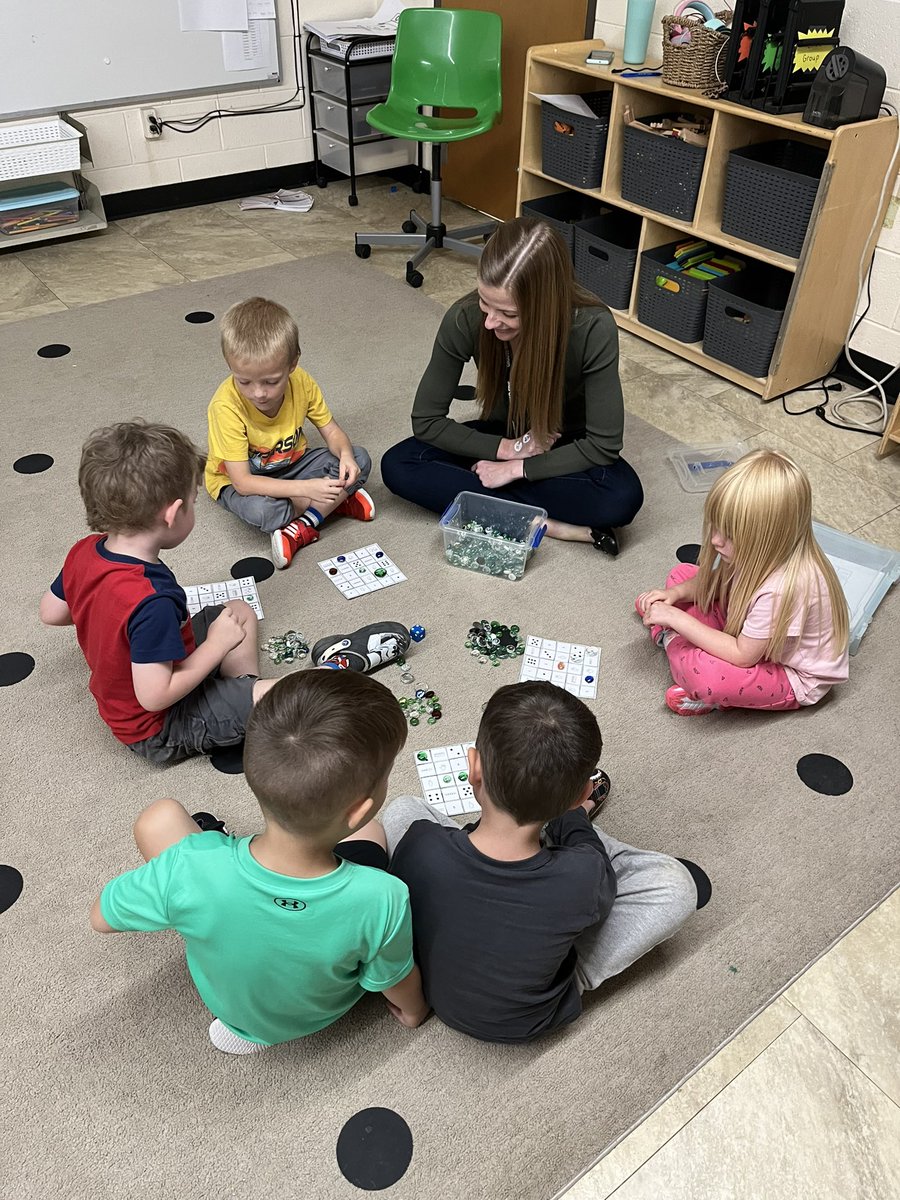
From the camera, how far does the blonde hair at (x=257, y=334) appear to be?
2.01 m

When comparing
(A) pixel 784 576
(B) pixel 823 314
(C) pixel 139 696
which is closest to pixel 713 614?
(A) pixel 784 576

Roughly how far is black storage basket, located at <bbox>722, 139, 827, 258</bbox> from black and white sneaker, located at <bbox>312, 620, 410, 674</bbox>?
1.66 meters

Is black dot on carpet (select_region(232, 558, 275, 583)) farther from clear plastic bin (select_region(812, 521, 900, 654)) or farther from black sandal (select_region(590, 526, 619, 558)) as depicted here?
clear plastic bin (select_region(812, 521, 900, 654))

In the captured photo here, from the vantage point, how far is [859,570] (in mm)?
2205

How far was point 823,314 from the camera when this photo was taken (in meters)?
2.81

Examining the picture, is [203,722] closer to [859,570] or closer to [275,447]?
[275,447]

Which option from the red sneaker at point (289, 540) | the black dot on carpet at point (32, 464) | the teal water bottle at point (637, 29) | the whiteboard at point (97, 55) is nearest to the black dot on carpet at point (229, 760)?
the red sneaker at point (289, 540)

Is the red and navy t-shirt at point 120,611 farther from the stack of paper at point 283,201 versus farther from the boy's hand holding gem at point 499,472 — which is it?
the stack of paper at point 283,201

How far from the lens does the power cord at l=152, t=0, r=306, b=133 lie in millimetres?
4000

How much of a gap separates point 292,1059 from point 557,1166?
1.31 ft

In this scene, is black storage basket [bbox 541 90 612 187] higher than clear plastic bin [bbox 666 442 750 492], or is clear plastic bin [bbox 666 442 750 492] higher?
black storage basket [bbox 541 90 612 187]

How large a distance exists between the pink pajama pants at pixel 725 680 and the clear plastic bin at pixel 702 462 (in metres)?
0.78

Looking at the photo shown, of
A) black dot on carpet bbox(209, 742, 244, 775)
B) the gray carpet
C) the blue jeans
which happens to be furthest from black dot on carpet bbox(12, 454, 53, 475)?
black dot on carpet bbox(209, 742, 244, 775)

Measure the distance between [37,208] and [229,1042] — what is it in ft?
11.6
